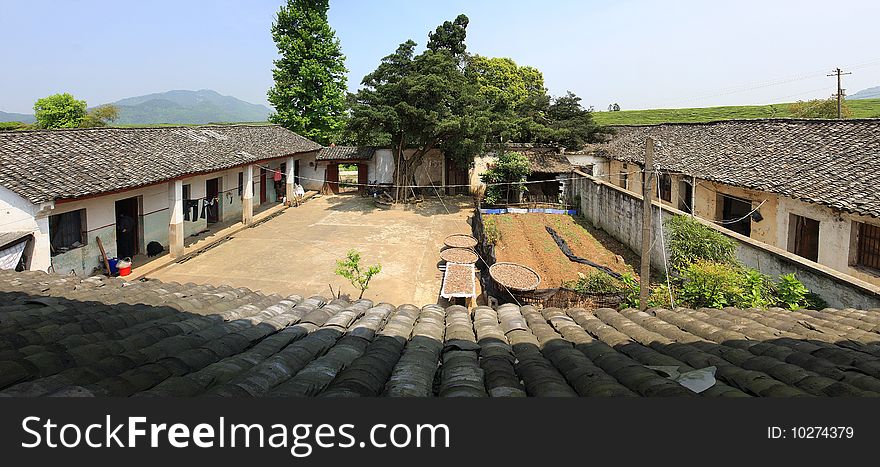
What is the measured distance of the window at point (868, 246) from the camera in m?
11.4

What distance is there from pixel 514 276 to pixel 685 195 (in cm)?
1022

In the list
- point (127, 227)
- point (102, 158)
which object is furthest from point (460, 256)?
point (102, 158)

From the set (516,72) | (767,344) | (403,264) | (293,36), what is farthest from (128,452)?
(516,72)

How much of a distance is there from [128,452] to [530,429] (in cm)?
171

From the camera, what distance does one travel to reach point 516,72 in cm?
4869

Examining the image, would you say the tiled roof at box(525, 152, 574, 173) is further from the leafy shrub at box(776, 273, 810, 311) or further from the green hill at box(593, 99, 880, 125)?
the green hill at box(593, 99, 880, 125)

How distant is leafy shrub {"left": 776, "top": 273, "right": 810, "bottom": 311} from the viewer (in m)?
9.23

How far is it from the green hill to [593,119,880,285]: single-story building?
1581 inches

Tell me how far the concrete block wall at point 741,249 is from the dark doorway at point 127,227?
16.9m

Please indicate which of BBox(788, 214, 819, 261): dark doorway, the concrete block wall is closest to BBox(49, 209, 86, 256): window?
the concrete block wall

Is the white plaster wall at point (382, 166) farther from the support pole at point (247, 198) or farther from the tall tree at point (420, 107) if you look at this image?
the support pole at point (247, 198)

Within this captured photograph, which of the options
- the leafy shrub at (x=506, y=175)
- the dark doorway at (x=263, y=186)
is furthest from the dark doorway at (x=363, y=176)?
the leafy shrub at (x=506, y=175)

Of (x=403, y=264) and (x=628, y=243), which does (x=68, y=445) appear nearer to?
(x=403, y=264)

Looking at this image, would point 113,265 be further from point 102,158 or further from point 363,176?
point 363,176
